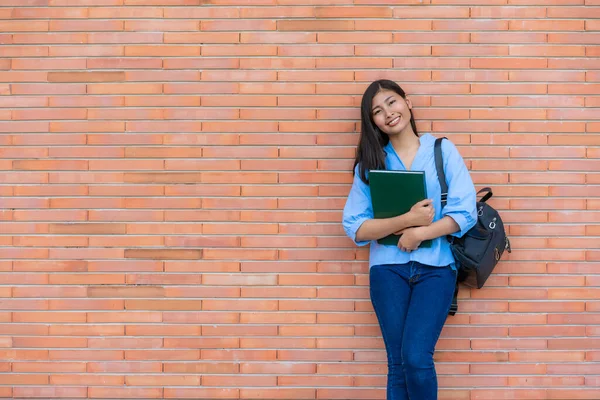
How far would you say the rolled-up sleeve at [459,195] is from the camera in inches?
127

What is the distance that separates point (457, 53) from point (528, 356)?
1.81 meters

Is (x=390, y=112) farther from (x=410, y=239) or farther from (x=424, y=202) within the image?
(x=410, y=239)

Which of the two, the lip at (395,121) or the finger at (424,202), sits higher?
the lip at (395,121)

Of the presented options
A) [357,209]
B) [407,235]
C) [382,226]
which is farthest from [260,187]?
[407,235]

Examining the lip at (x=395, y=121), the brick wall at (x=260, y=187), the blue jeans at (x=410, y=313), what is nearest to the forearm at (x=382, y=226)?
the blue jeans at (x=410, y=313)

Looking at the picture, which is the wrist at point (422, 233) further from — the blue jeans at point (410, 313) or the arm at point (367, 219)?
the blue jeans at point (410, 313)

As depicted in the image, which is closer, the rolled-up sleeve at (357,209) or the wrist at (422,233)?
the wrist at (422,233)

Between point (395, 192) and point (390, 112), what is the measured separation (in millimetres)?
457

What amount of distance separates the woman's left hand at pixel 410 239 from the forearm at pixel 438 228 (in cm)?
2

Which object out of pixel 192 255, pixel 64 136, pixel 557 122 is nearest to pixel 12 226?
pixel 64 136

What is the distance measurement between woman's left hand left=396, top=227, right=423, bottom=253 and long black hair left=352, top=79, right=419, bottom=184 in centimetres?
36

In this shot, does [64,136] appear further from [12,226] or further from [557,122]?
[557,122]

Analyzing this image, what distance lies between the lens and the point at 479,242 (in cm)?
332

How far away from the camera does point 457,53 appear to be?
3.70 meters
